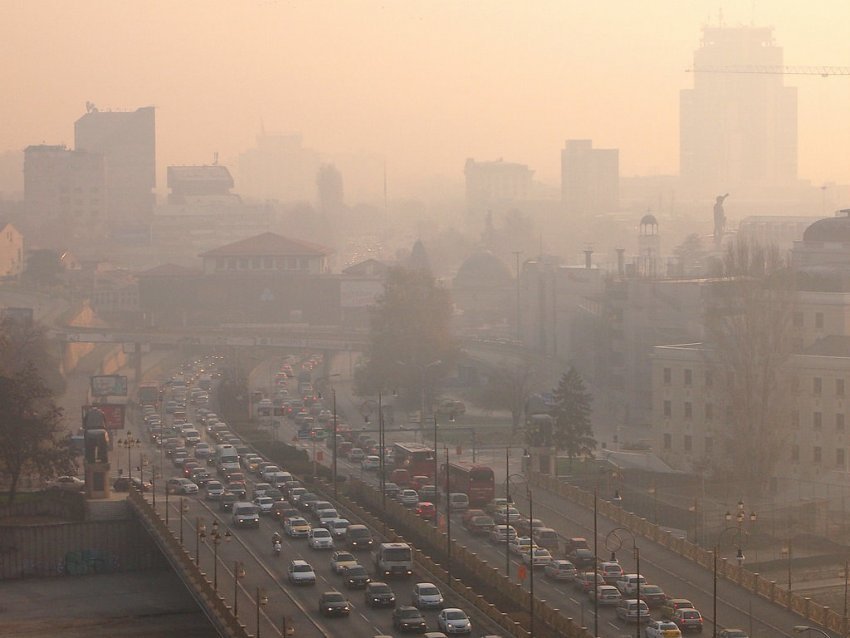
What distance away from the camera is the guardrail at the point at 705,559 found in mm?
21703

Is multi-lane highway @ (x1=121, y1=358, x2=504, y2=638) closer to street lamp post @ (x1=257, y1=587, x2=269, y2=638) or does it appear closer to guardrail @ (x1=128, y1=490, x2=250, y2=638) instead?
street lamp post @ (x1=257, y1=587, x2=269, y2=638)

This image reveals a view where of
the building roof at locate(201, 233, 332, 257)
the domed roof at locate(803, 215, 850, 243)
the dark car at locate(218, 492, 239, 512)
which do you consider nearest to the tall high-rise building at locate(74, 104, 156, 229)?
the building roof at locate(201, 233, 332, 257)

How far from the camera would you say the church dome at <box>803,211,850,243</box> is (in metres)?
42.7

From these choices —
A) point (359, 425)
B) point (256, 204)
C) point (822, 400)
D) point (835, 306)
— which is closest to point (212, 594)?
point (822, 400)

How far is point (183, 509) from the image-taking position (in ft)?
97.5

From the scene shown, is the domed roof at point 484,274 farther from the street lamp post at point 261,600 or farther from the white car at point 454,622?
the white car at point 454,622

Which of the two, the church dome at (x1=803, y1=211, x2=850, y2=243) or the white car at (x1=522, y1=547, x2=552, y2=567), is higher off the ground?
the church dome at (x1=803, y1=211, x2=850, y2=243)

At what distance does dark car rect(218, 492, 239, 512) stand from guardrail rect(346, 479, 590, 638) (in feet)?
7.27

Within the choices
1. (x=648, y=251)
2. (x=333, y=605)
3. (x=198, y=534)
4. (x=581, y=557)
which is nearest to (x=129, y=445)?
(x=198, y=534)

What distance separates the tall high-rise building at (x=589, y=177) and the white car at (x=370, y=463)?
12456 centimetres

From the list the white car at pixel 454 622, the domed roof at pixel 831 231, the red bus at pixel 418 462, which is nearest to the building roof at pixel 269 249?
the domed roof at pixel 831 231

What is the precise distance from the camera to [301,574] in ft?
78.7

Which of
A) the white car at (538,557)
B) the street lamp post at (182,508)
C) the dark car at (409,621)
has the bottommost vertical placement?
the dark car at (409,621)

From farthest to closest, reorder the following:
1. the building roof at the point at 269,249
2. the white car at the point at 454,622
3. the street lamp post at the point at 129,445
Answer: the building roof at the point at 269,249, the street lamp post at the point at 129,445, the white car at the point at 454,622
